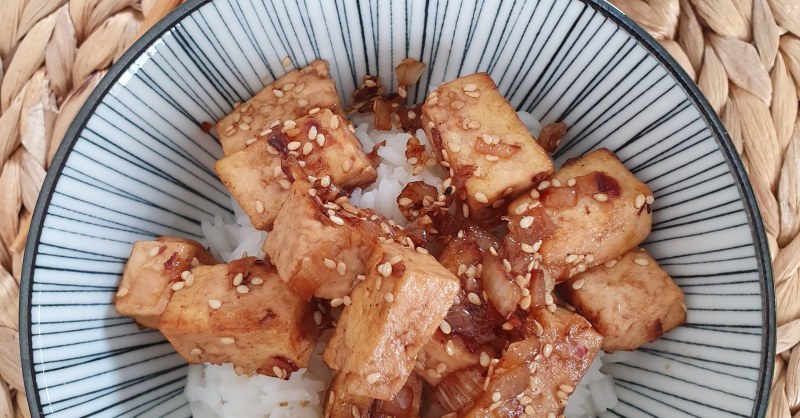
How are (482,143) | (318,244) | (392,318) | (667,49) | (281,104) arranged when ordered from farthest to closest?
(667,49)
(281,104)
(482,143)
(318,244)
(392,318)

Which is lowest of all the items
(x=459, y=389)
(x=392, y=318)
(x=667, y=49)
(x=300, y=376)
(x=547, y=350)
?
(x=300, y=376)

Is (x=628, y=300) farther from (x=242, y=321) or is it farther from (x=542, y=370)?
(x=242, y=321)

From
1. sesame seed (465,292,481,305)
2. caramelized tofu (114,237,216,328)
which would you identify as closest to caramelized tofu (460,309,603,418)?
sesame seed (465,292,481,305)

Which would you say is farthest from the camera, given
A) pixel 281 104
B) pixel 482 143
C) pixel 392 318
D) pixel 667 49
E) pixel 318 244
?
pixel 667 49

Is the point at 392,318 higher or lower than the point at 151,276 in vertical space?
higher

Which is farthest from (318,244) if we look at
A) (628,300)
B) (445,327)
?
(628,300)

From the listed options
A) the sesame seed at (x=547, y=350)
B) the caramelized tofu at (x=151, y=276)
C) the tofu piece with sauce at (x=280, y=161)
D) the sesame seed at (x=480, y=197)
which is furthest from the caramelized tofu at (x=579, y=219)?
the caramelized tofu at (x=151, y=276)

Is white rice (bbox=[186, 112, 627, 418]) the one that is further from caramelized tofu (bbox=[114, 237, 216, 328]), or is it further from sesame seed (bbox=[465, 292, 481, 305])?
sesame seed (bbox=[465, 292, 481, 305])

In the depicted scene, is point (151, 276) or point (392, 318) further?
point (151, 276)
